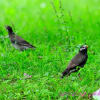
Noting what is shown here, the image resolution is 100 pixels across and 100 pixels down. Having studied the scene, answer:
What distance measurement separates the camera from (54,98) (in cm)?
629

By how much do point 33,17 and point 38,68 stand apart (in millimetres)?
5192

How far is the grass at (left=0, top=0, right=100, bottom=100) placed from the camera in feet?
21.3

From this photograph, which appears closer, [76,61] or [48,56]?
[76,61]

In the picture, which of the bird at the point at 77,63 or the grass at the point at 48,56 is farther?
the bird at the point at 77,63

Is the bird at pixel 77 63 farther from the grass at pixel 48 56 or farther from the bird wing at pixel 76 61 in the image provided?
the grass at pixel 48 56

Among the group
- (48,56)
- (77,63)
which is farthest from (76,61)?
(48,56)

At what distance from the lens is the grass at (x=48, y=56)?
21.3 ft

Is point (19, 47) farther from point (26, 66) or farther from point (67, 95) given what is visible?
point (67, 95)

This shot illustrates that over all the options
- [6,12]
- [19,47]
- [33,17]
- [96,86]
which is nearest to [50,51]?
[19,47]

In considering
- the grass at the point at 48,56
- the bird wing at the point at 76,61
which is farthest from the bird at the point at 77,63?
the grass at the point at 48,56

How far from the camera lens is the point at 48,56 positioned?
8.30m

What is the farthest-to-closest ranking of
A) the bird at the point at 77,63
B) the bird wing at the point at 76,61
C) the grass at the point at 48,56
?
the bird wing at the point at 76,61 < the bird at the point at 77,63 < the grass at the point at 48,56

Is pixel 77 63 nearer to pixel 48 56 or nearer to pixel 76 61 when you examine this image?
pixel 76 61

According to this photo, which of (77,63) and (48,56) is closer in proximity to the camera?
(77,63)
